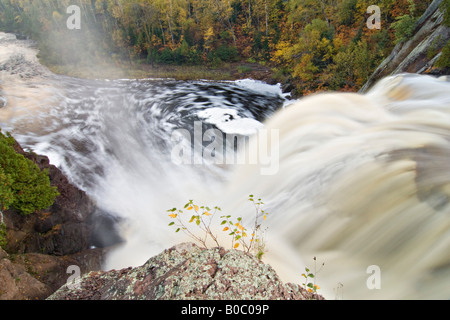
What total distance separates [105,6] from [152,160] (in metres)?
53.2

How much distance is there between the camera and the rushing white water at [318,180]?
4324 mm

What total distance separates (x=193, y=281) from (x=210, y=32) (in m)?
38.8

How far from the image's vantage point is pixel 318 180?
238 inches

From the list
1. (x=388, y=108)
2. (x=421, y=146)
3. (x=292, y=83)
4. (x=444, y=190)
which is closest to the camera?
(x=444, y=190)

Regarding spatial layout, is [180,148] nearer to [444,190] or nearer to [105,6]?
[444,190]

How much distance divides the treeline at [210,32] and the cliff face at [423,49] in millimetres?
6500

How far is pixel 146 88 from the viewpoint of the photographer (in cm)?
2636

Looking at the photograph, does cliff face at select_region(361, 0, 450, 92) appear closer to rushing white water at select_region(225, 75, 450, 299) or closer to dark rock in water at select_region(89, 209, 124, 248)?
rushing white water at select_region(225, 75, 450, 299)

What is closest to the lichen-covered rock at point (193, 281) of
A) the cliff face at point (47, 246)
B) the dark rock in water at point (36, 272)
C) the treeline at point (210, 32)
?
the dark rock in water at point (36, 272)

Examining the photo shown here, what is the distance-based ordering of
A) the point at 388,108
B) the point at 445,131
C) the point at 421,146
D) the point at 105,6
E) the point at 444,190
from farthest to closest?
the point at 105,6, the point at 388,108, the point at 445,131, the point at 421,146, the point at 444,190

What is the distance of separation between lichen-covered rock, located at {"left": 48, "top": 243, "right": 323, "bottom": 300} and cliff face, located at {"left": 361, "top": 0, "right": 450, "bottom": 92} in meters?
12.0

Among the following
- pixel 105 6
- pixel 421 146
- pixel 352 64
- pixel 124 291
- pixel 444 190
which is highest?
pixel 105 6

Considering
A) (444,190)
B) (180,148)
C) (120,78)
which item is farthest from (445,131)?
(120,78)

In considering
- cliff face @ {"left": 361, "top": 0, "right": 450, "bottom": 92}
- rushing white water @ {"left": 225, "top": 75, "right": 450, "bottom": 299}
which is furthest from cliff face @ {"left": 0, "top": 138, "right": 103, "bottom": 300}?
cliff face @ {"left": 361, "top": 0, "right": 450, "bottom": 92}
